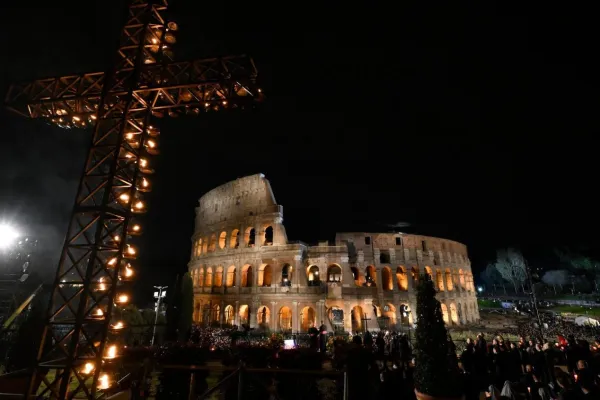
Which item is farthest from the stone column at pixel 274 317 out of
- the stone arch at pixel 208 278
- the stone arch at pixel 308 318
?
the stone arch at pixel 208 278

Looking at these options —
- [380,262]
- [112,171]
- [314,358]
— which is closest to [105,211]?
[112,171]

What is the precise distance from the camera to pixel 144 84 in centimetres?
956

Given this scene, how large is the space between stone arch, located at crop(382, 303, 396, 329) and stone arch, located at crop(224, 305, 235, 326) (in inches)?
596

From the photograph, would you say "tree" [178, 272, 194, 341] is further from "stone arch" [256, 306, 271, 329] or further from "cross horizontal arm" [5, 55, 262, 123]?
"cross horizontal arm" [5, 55, 262, 123]

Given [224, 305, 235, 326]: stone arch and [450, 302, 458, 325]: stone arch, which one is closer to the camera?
[224, 305, 235, 326]: stone arch

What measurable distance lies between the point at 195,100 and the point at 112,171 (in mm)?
3579

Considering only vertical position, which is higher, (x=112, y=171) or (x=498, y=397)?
(x=112, y=171)

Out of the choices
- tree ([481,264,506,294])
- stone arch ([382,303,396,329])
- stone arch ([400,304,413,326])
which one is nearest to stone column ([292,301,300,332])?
stone arch ([382,303,396,329])

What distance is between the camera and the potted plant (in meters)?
7.47

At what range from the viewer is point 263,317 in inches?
1271

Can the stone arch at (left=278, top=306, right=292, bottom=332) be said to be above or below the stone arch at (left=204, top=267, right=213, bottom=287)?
below

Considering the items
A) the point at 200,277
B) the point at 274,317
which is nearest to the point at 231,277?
the point at 200,277

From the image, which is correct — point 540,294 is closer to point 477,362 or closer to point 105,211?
point 477,362

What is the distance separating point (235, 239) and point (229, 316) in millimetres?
8054
